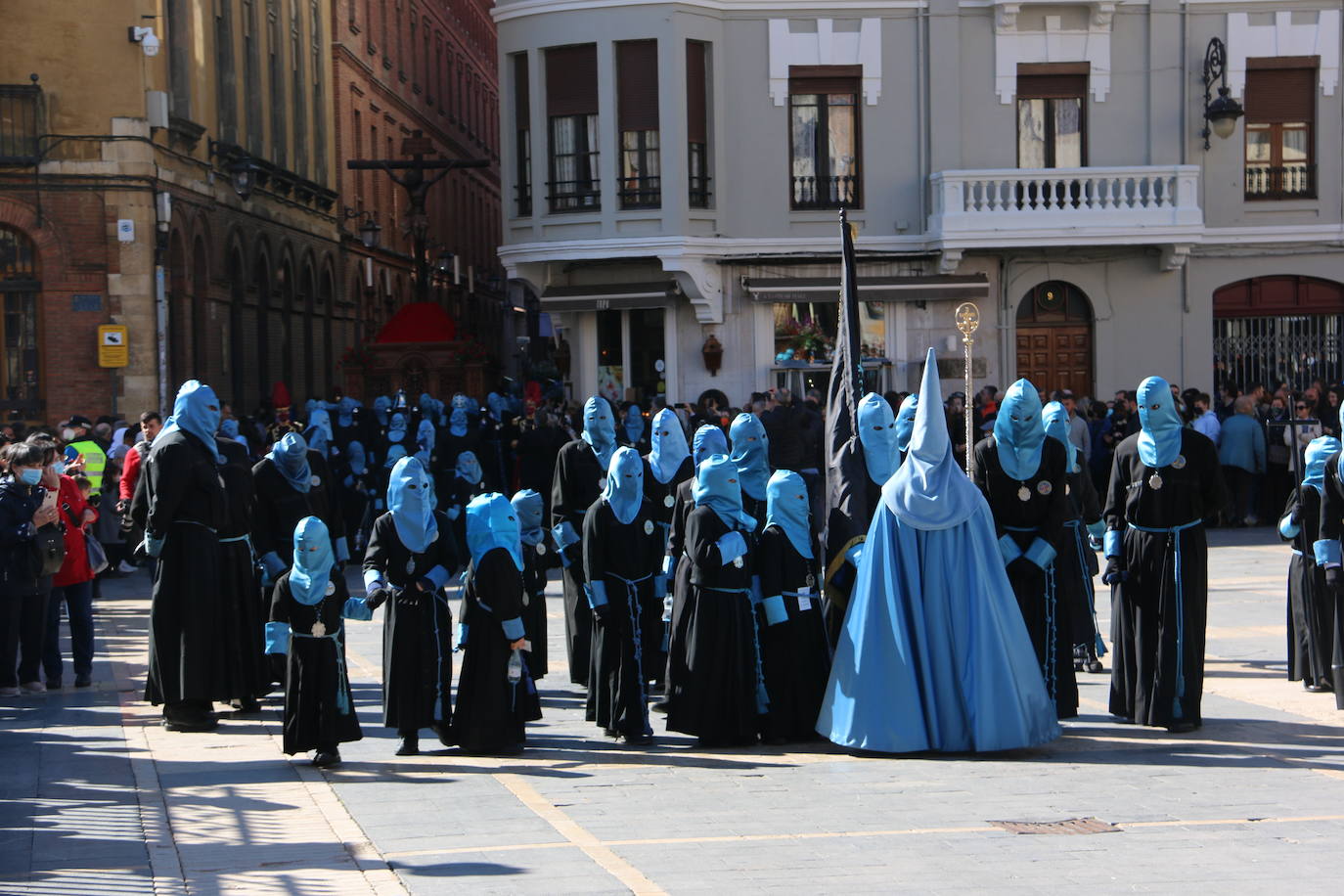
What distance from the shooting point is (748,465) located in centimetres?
1148

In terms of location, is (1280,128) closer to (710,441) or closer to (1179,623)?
(1179,623)

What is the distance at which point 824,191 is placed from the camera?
2678cm

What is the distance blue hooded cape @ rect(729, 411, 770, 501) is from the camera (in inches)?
448

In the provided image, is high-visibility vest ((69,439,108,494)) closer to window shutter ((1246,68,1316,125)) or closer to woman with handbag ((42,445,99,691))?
woman with handbag ((42,445,99,691))

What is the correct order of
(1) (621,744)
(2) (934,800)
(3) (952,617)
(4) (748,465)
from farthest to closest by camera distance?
(4) (748,465) → (1) (621,744) → (3) (952,617) → (2) (934,800)

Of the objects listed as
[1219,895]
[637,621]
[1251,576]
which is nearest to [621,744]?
[637,621]

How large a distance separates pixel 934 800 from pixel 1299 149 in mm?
20887

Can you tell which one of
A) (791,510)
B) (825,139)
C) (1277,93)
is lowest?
(791,510)

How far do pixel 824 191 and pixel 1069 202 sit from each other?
3.56 m

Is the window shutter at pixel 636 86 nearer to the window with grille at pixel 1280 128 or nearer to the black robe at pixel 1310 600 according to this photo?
the window with grille at pixel 1280 128

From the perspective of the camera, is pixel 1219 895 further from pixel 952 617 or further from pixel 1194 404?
pixel 1194 404

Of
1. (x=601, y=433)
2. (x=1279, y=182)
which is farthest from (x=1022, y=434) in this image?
(x=1279, y=182)

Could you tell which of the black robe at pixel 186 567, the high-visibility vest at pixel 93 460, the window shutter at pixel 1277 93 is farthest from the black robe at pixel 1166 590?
the window shutter at pixel 1277 93

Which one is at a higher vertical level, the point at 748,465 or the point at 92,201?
the point at 92,201
